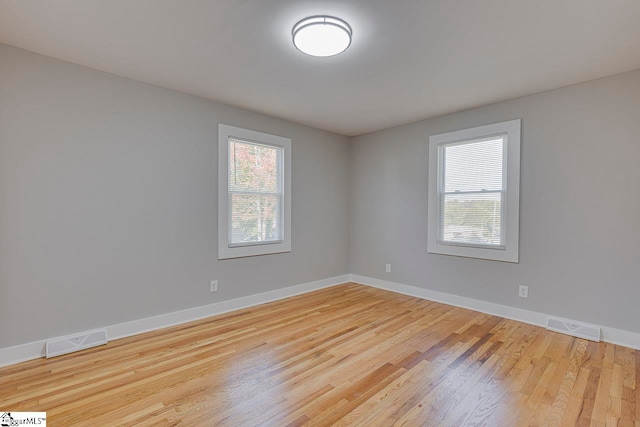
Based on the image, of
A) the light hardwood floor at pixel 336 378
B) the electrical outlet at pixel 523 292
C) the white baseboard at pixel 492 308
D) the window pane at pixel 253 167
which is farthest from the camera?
the window pane at pixel 253 167

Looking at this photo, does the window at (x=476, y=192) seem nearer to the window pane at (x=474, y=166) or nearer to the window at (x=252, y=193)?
the window pane at (x=474, y=166)

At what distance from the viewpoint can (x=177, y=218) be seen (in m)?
3.26

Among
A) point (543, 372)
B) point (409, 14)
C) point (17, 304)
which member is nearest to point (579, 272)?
point (543, 372)

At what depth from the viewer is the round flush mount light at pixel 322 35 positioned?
79.2 inches

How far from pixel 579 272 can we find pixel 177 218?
419cm

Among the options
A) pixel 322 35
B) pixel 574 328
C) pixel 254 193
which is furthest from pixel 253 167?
pixel 574 328

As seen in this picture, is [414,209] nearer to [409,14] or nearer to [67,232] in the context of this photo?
[409,14]

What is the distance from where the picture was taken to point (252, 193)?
389 centimetres

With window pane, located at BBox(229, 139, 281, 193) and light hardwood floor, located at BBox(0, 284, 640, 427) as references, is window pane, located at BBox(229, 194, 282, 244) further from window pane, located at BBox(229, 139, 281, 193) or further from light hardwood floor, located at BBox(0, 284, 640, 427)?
light hardwood floor, located at BBox(0, 284, 640, 427)

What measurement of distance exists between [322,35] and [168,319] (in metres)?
3.07

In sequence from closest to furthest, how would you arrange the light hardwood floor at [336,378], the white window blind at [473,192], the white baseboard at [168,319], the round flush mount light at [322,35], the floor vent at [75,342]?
1. the light hardwood floor at [336,378]
2. the round flush mount light at [322,35]
3. the white baseboard at [168,319]
4. the floor vent at [75,342]
5. the white window blind at [473,192]

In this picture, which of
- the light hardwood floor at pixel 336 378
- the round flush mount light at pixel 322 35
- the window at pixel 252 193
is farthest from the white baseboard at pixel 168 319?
the round flush mount light at pixel 322 35

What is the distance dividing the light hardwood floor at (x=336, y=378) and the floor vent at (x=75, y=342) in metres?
0.09

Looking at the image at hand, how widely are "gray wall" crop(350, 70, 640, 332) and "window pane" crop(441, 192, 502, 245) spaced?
0.26 meters
